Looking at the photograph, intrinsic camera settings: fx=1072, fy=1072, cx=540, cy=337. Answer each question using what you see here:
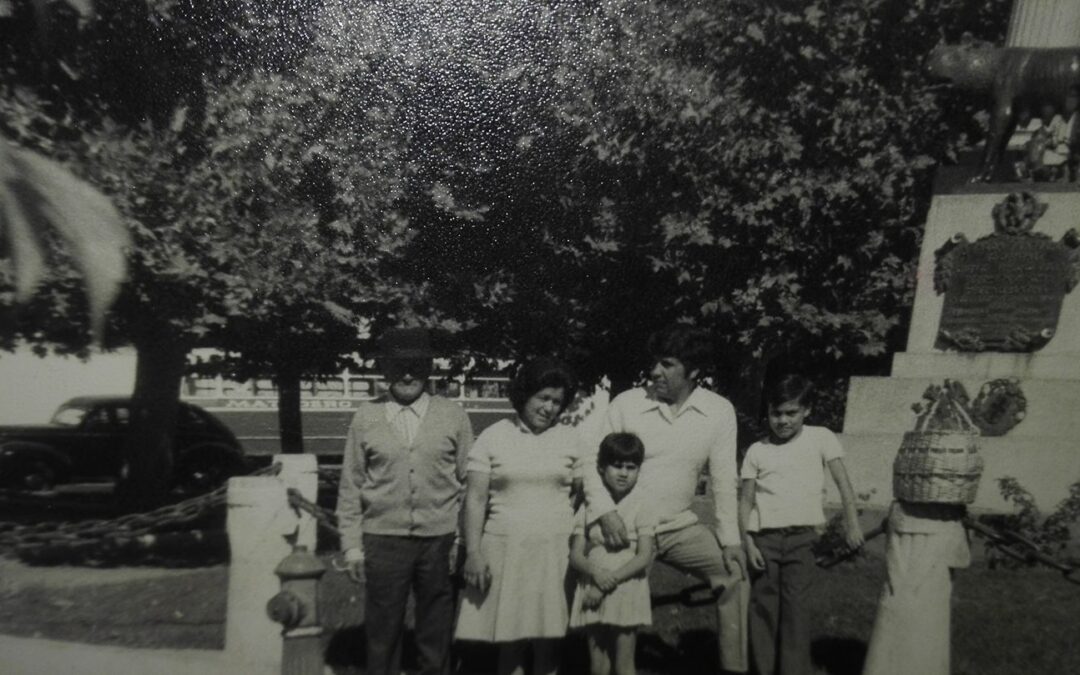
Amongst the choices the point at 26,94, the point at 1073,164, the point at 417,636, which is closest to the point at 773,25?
the point at 1073,164

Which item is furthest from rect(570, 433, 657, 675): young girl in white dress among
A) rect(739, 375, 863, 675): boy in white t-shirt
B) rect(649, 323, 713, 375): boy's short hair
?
rect(739, 375, 863, 675): boy in white t-shirt

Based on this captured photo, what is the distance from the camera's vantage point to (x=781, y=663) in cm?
459

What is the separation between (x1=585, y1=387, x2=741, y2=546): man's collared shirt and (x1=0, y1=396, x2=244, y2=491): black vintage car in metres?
5.65

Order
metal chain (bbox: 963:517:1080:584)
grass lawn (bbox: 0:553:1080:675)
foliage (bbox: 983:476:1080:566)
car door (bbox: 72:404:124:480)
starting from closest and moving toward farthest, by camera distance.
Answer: metal chain (bbox: 963:517:1080:584), grass lawn (bbox: 0:553:1080:675), foliage (bbox: 983:476:1080:566), car door (bbox: 72:404:124:480)

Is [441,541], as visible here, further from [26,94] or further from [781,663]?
[26,94]

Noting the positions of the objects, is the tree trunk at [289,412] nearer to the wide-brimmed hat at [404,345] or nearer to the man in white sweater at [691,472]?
the wide-brimmed hat at [404,345]

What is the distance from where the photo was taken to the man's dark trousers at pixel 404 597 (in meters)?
4.50

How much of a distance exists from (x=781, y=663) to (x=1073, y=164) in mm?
4357

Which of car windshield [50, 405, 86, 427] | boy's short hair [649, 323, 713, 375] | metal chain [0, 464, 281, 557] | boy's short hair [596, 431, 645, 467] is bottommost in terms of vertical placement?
car windshield [50, 405, 86, 427]

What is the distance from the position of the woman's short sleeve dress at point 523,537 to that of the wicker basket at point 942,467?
135 centimetres

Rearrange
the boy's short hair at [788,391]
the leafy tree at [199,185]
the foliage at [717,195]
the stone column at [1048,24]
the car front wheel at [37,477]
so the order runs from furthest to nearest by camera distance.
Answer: the foliage at [717,195] → the car front wheel at [37,477] → the stone column at [1048,24] → the leafy tree at [199,185] → the boy's short hair at [788,391]

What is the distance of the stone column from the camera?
7008mm

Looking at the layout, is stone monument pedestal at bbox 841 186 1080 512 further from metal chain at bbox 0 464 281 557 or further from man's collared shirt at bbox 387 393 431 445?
metal chain at bbox 0 464 281 557

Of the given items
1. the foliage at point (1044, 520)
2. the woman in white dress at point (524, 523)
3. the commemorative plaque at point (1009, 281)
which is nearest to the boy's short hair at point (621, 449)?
the woman in white dress at point (524, 523)
